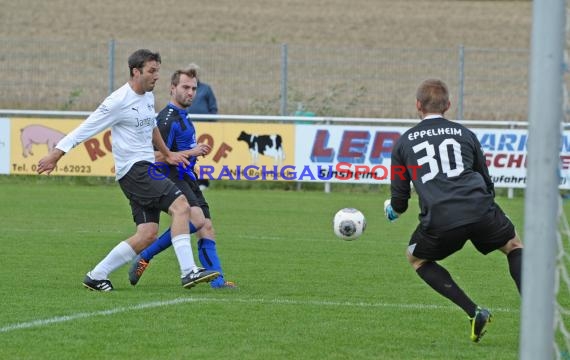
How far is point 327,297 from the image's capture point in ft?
30.1

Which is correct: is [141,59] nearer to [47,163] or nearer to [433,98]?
[47,163]

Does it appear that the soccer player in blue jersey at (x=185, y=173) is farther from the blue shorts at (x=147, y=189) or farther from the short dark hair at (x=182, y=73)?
the blue shorts at (x=147, y=189)

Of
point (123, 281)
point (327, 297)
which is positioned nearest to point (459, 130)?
point (327, 297)

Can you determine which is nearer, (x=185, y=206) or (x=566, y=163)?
(x=185, y=206)

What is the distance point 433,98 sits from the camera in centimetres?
734

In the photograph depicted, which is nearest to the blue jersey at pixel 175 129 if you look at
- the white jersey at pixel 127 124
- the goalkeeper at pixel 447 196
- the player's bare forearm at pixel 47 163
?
the white jersey at pixel 127 124

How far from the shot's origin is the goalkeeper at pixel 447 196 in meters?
7.12

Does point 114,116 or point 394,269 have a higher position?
point 114,116

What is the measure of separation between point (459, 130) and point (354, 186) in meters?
12.7

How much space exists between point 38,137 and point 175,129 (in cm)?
1035

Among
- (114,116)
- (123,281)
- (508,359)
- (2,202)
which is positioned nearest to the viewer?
(508,359)

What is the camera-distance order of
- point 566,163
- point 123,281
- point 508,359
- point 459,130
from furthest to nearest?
point 566,163
point 123,281
point 459,130
point 508,359

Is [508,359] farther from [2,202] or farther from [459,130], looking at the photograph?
[2,202]

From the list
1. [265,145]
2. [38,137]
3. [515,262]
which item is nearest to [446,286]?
[515,262]
